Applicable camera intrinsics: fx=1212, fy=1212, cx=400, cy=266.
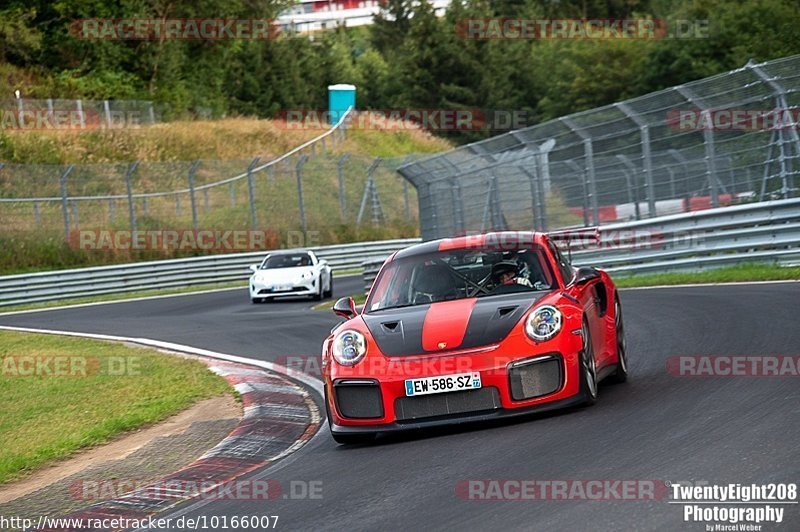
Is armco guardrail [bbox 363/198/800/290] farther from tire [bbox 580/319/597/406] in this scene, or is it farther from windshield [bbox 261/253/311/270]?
tire [bbox 580/319/597/406]

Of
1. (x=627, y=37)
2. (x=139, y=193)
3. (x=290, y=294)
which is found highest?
(x=627, y=37)

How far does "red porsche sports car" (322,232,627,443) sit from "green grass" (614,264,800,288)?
799 centimetres

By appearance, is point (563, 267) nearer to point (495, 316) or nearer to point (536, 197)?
point (495, 316)

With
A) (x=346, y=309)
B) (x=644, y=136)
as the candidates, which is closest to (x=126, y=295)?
(x=644, y=136)

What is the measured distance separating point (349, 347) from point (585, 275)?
1.84 m

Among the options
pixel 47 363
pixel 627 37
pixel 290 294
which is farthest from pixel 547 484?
pixel 627 37

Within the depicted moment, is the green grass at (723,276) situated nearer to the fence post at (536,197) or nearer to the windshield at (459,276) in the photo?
the fence post at (536,197)

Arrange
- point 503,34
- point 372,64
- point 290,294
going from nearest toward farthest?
1. point 290,294
2. point 503,34
3. point 372,64

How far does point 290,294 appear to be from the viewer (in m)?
25.2

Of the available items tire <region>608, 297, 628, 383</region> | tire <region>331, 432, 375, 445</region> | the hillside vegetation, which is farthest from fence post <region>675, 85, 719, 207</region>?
the hillside vegetation

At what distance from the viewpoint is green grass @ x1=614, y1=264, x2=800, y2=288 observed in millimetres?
15906

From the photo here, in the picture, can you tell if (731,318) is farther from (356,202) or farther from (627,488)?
(356,202)

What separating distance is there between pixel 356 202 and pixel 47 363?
86.1 feet

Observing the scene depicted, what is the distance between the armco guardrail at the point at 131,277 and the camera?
29.9 m
